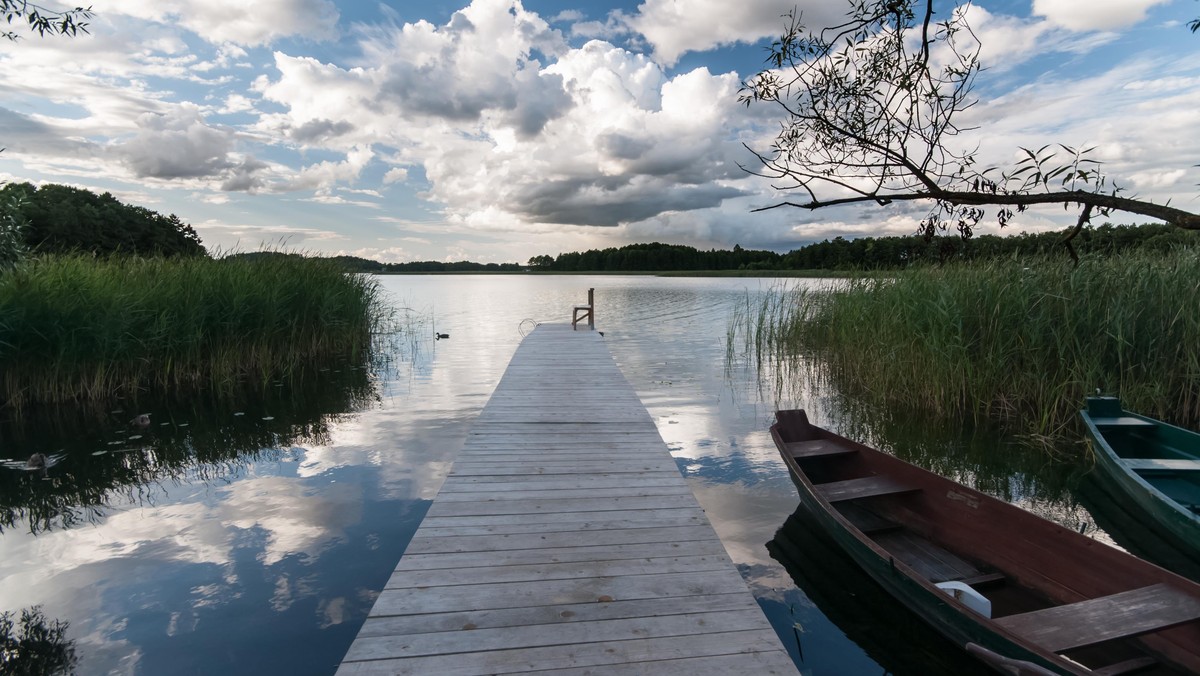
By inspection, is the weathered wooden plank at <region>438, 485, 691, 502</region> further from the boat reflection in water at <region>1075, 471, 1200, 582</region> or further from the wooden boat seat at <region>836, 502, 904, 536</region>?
the boat reflection in water at <region>1075, 471, 1200, 582</region>

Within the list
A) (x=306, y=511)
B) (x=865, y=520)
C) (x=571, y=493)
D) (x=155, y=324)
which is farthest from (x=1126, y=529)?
(x=155, y=324)

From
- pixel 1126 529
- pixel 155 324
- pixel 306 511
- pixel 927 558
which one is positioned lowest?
pixel 1126 529

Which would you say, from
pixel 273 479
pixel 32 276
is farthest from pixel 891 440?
pixel 32 276

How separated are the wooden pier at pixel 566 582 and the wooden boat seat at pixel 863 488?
1.18 metres

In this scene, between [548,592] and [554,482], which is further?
[554,482]

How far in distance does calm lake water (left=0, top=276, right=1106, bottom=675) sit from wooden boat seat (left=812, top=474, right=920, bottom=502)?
611 mm

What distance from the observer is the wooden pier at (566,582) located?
2.54 meters

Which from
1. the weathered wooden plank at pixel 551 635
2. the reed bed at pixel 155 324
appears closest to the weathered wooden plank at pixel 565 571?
the weathered wooden plank at pixel 551 635

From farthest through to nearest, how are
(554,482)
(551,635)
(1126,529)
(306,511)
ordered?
(306,511), (1126,529), (554,482), (551,635)

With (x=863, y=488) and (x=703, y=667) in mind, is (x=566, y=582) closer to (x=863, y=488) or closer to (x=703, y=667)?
(x=703, y=667)

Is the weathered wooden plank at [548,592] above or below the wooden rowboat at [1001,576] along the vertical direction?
above

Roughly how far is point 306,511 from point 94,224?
4224 cm

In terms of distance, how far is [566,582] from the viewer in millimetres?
3180

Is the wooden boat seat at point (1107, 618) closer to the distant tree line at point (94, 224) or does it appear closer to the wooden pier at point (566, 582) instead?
the wooden pier at point (566, 582)
